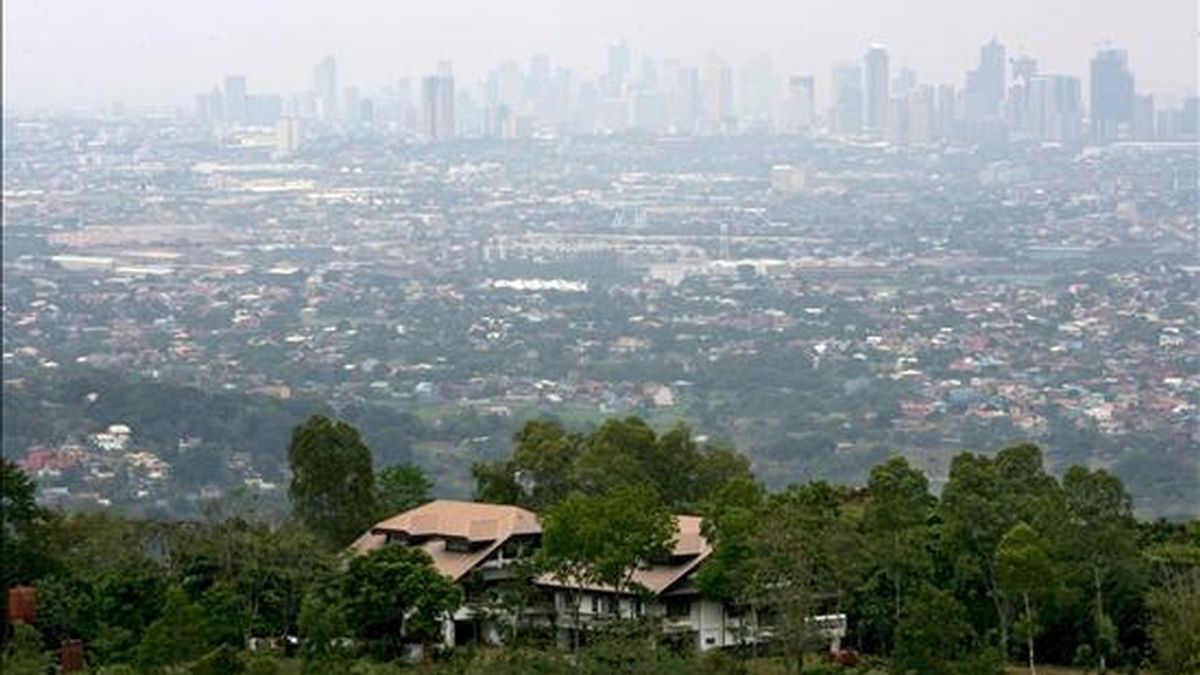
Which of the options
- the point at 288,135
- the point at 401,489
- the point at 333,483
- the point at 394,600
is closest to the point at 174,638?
the point at 394,600

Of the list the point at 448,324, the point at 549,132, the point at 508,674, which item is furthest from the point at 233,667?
the point at 549,132

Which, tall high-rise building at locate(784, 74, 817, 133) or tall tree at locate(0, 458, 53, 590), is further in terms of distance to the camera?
tall high-rise building at locate(784, 74, 817, 133)

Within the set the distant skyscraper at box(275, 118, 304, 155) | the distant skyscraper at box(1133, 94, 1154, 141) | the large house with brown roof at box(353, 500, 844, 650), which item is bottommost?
the large house with brown roof at box(353, 500, 844, 650)

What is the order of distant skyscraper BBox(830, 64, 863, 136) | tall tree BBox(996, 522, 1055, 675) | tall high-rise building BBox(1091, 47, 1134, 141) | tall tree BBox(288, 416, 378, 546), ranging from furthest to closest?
distant skyscraper BBox(830, 64, 863, 136) → tall high-rise building BBox(1091, 47, 1134, 141) → tall tree BBox(288, 416, 378, 546) → tall tree BBox(996, 522, 1055, 675)

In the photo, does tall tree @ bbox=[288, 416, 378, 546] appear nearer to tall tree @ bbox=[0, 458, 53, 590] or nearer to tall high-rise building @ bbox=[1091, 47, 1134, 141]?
tall tree @ bbox=[0, 458, 53, 590]

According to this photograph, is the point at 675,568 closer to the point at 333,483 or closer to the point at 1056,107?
the point at 333,483

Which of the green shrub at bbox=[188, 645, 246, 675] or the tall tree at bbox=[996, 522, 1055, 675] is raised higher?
the tall tree at bbox=[996, 522, 1055, 675]

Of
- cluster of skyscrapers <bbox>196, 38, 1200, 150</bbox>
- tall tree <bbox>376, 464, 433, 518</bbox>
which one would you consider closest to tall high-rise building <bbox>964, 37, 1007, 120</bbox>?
cluster of skyscrapers <bbox>196, 38, 1200, 150</bbox>
